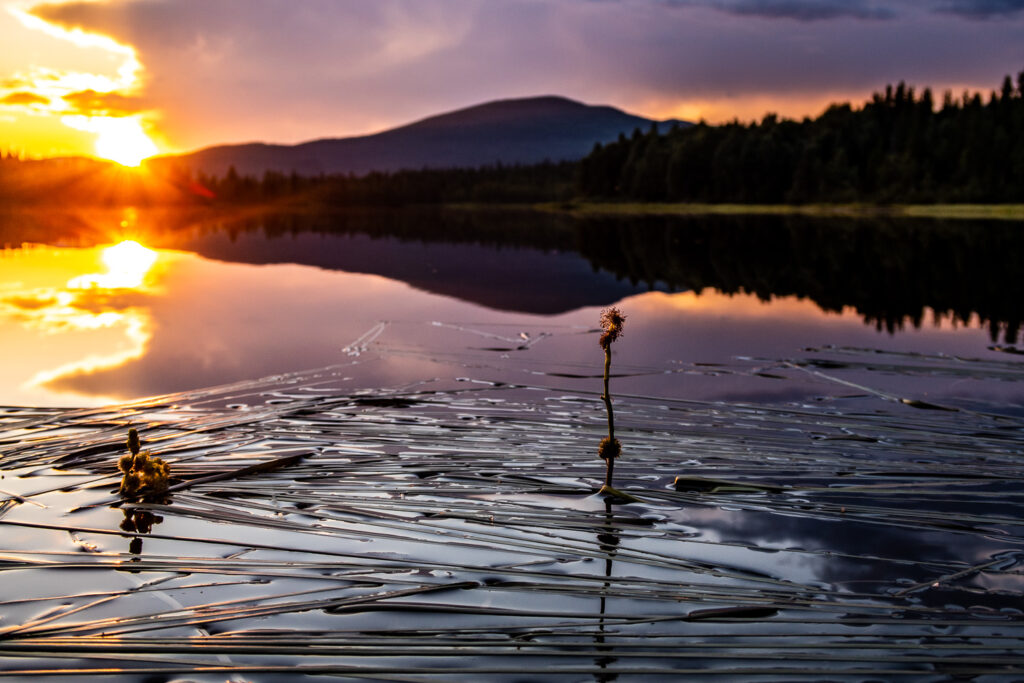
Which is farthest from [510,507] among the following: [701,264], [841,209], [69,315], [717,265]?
[841,209]

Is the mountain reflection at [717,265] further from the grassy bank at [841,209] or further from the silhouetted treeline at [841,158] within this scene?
the silhouetted treeline at [841,158]

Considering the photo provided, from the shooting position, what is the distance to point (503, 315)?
24312 millimetres

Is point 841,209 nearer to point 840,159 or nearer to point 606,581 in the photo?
point 840,159

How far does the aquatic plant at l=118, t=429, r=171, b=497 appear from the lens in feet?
28.5

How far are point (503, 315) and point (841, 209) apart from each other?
102 m

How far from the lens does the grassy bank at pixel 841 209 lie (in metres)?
93.7

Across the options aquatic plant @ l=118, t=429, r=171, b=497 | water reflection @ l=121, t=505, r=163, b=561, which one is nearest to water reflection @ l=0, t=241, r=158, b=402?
aquatic plant @ l=118, t=429, r=171, b=497

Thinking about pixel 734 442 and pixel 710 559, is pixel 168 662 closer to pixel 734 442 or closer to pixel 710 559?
pixel 710 559

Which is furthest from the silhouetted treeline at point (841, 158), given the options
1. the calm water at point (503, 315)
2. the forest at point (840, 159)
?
the calm water at point (503, 315)

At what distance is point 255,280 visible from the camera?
32.8 metres

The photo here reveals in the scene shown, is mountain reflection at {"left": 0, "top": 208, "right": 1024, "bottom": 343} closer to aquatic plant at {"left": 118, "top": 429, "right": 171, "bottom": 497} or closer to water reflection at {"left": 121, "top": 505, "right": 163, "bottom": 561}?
aquatic plant at {"left": 118, "top": 429, "right": 171, "bottom": 497}

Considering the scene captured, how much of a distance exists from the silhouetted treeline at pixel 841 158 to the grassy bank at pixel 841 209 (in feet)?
11.5

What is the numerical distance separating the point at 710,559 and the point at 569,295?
21593 mm

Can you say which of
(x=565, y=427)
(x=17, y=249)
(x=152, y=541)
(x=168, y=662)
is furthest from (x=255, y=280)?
(x=168, y=662)
